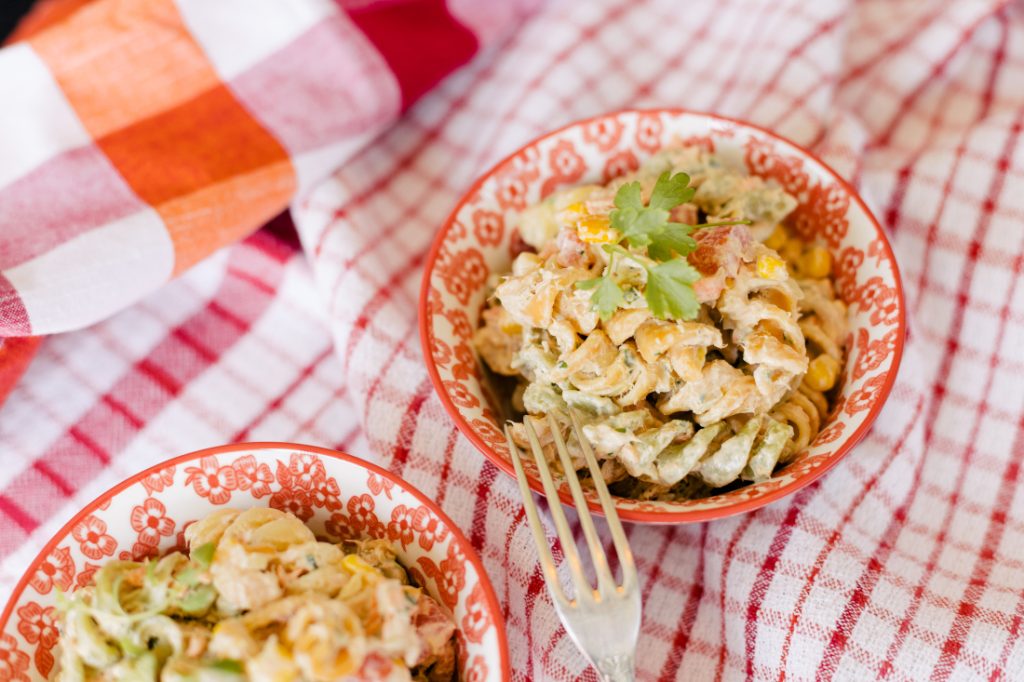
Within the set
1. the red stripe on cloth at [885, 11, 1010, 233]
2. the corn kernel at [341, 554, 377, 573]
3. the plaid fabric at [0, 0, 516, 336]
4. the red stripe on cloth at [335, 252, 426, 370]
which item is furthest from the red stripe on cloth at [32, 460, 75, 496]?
the red stripe on cloth at [885, 11, 1010, 233]

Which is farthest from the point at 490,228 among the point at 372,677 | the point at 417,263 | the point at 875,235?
the point at 372,677

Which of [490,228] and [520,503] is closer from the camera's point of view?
[520,503]

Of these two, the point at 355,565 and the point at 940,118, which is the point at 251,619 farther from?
the point at 940,118

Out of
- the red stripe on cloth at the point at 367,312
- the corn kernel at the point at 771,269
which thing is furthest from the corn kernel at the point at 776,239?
the red stripe on cloth at the point at 367,312

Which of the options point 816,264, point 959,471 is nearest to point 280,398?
point 816,264

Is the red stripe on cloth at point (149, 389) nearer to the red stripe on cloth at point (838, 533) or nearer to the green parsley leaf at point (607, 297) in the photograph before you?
the green parsley leaf at point (607, 297)

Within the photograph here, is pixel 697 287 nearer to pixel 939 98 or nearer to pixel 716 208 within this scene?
A: pixel 716 208
